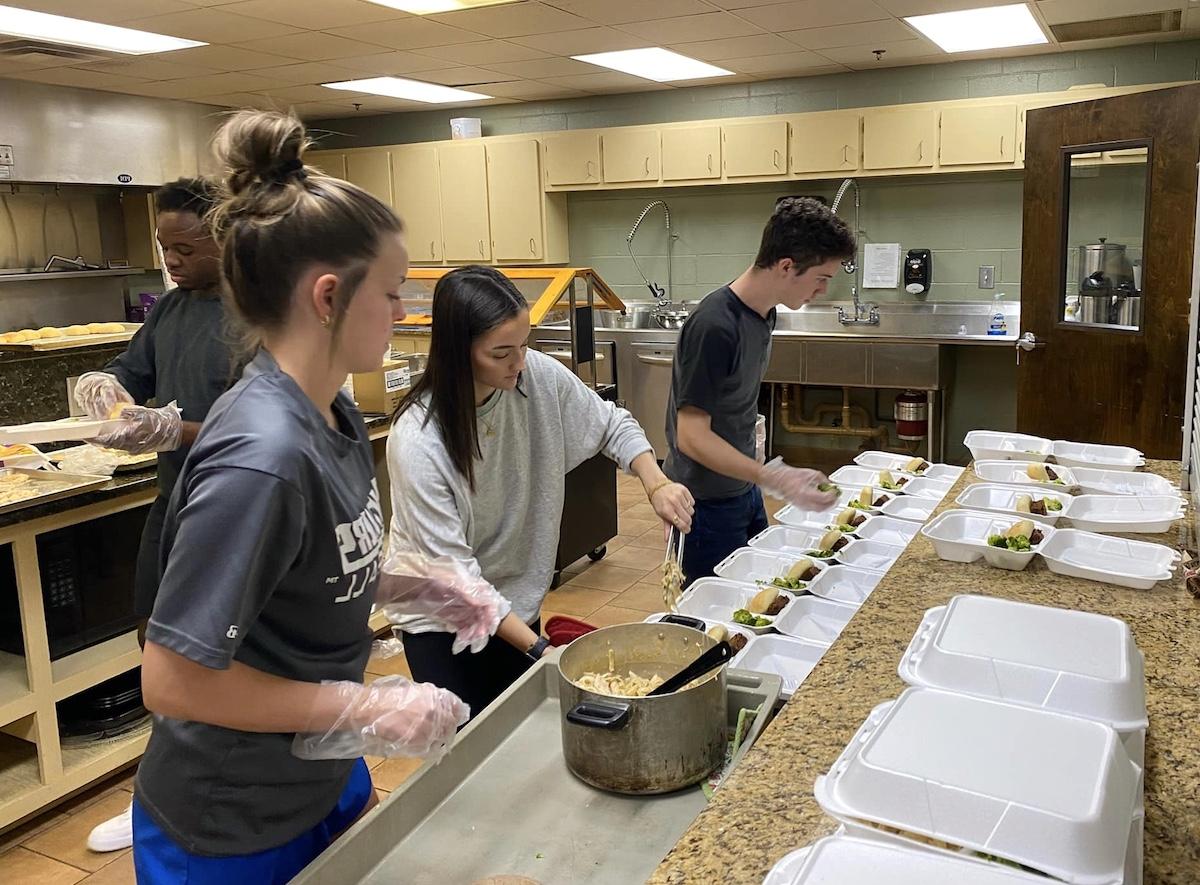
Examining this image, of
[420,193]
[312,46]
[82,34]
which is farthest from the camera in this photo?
[420,193]

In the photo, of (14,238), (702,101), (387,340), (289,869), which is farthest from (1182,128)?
(14,238)

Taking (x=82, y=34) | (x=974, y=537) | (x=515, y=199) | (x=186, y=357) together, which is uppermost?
(x=82, y=34)

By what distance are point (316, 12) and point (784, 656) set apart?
3.96 meters

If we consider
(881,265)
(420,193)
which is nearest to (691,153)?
(881,265)

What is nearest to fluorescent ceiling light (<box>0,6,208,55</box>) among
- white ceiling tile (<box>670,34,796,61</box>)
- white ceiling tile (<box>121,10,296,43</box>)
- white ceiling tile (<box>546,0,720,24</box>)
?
white ceiling tile (<box>121,10,296,43</box>)

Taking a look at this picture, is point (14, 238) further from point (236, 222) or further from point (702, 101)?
point (236, 222)

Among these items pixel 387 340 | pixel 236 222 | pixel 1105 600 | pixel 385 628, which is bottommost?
pixel 385 628

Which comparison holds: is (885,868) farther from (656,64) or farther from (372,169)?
(372,169)

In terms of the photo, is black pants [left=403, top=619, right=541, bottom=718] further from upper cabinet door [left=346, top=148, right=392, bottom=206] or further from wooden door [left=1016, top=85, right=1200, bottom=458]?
upper cabinet door [left=346, top=148, right=392, bottom=206]

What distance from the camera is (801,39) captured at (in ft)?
17.4

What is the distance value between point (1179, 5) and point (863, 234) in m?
2.20

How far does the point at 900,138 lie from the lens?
593cm

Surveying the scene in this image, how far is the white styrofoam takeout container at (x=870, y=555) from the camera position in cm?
224

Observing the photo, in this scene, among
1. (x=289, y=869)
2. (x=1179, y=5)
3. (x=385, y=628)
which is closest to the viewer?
(x=289, y=869)
